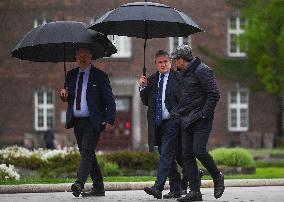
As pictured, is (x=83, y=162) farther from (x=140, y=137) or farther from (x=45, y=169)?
(x=140, y=137)

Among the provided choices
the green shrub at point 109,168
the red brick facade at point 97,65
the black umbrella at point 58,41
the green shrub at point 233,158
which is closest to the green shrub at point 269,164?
the green shrub at point 233,158

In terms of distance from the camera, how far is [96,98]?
45.4 feet

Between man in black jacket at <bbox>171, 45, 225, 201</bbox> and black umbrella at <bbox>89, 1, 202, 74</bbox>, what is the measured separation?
2.86ft

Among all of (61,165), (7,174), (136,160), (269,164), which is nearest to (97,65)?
(269,164)

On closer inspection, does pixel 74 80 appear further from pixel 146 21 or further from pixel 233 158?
pixel 233 158

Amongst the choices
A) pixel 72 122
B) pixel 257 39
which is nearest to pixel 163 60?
pixel 72 122

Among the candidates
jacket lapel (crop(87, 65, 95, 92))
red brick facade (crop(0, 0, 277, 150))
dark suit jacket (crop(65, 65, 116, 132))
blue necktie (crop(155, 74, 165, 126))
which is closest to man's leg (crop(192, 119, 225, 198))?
blue necktie (crop(155, 74, 165, 126))

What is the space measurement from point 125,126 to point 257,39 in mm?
10291

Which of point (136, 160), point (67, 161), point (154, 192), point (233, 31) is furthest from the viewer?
point (233, 31)

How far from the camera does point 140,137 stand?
45156mm

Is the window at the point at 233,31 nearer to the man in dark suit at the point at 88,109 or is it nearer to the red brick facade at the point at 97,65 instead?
the red brick facade at the point at 97,65

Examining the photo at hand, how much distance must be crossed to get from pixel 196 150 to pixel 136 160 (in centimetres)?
1053

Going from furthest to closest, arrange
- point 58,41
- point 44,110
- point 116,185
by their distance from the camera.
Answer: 1. point 44,110
2. point 116,185
3. point 58,41

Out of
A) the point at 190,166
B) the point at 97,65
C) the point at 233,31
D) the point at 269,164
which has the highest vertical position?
the point at 233,31
